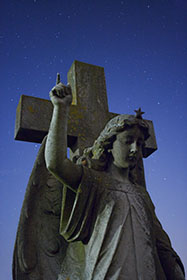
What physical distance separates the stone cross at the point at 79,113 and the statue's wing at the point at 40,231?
77cm

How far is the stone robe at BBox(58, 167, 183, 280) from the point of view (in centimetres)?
313

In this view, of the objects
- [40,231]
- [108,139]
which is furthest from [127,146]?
[40,231]

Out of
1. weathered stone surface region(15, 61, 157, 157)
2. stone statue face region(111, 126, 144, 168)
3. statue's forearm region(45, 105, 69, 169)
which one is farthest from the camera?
weathered stone surface region(15, 61, 157, 157)

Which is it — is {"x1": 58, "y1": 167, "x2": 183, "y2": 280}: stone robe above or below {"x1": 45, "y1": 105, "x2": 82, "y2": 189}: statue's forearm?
below

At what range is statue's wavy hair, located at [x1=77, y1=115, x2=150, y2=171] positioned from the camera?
3584mm

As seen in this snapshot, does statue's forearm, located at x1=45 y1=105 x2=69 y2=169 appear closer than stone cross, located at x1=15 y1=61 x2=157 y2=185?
Yes

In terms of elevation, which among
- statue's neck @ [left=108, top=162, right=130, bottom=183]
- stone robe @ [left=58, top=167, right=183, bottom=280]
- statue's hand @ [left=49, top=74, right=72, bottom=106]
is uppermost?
statue's hand @ [left=49, top=74, right=72, bottom=106]

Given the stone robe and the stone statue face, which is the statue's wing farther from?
the stone statue face

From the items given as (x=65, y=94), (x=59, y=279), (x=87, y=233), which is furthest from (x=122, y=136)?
(x=59, y=279)

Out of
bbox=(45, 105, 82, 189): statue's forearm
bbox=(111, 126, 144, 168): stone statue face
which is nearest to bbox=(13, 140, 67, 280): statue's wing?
bbox=(45, 105, 82, 189): statue's forearm

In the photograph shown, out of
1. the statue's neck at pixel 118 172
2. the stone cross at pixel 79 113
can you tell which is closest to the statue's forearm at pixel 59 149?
the statue's neck at pixel 118 172

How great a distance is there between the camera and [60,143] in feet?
10.2

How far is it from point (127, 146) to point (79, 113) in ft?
4.09

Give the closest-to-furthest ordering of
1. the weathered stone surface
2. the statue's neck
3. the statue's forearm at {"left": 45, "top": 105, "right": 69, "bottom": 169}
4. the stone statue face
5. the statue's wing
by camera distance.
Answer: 1. the statue's forearm at {"left": 45, "top": 105, "right": 69, "bottom": 169}
2. the statue's wing
3. the stone statue face
4. the statue's neck
5. the weathered stone surface
